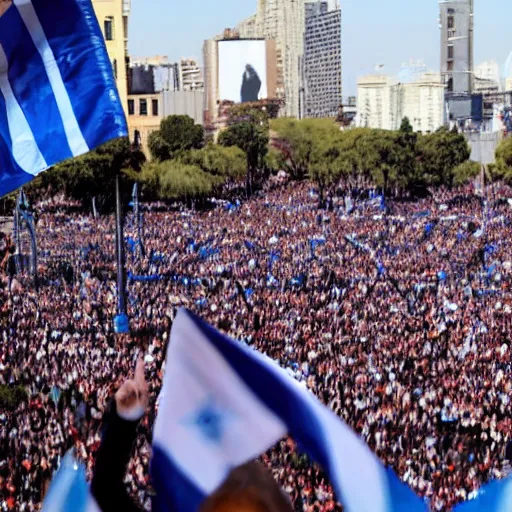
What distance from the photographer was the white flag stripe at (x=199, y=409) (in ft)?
7.86

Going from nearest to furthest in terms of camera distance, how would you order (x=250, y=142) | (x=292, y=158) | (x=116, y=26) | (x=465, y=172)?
(x=116, y=26)
(x=250, y=142)
(x=292, y=158)
(x=465, y=172)

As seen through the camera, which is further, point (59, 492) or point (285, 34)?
point (285, 34)

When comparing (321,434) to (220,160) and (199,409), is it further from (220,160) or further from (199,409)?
(220,160)

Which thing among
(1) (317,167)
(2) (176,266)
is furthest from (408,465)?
(1) (317,167)

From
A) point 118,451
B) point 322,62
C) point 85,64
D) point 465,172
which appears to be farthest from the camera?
point 322,62

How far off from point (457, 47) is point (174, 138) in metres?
7.14

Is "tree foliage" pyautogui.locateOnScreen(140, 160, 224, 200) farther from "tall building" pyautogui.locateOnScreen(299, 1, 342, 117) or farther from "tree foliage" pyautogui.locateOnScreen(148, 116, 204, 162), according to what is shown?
"tall building" pyautogui.locateOnScreen(299, 1, 342, 117)

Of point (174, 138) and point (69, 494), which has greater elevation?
point (174, 138)

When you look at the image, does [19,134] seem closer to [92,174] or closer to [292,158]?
[92,174]

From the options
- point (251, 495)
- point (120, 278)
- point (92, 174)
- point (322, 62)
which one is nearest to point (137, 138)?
point (92, 174)

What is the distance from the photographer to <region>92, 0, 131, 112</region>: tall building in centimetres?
913

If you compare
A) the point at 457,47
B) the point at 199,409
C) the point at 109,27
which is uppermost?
the point at 109,27

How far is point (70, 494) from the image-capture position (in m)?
2.60

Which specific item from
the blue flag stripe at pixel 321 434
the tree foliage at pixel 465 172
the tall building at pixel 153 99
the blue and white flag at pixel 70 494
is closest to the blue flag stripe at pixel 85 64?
the blue and white flag at pixel 70 494
